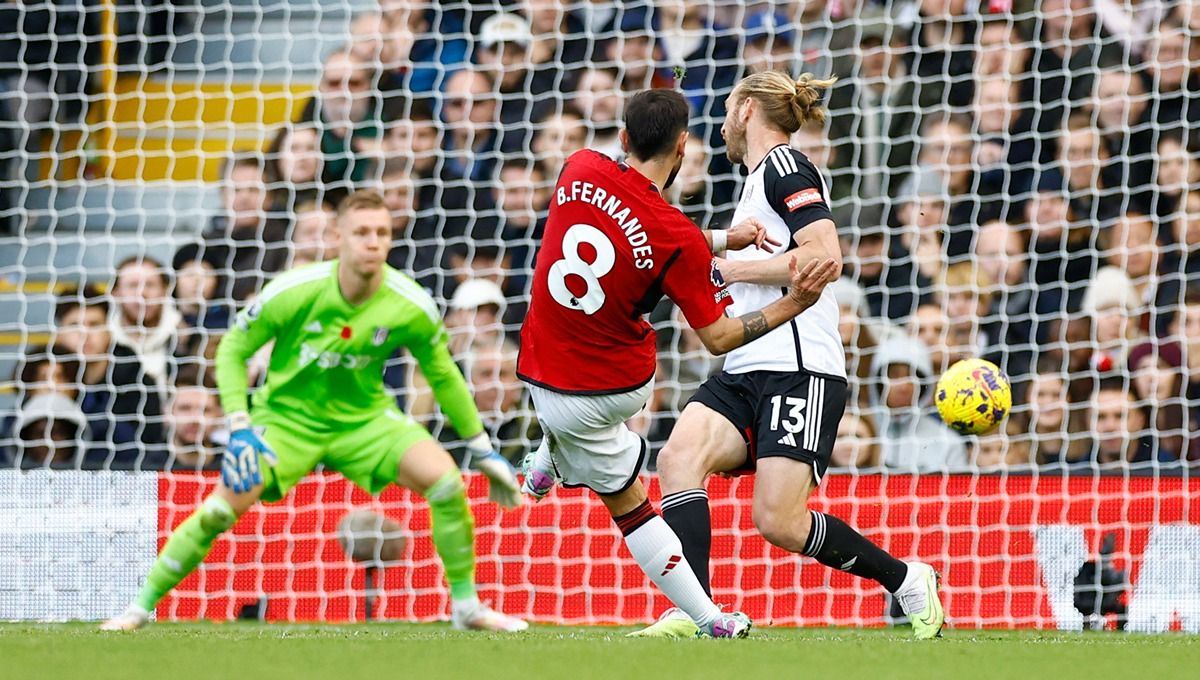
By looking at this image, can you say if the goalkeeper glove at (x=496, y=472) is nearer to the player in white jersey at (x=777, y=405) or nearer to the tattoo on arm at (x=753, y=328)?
the player in white jersey at (x=777, y=405)

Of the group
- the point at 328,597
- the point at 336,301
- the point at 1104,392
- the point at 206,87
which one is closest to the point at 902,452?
the point at 1104,392

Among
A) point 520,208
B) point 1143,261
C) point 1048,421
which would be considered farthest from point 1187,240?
point 520,208

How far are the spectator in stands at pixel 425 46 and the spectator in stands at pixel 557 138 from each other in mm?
613

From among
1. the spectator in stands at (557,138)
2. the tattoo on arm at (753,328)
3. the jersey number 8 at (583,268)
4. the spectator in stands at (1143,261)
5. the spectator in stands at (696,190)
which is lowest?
the tattoo on arm at (753,328)

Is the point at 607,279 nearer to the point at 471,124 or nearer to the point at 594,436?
the point at 594,436

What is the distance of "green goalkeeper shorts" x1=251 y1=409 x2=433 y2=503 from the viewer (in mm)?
5949

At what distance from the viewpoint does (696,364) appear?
8750mm

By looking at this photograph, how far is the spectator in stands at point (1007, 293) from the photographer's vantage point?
8.06m

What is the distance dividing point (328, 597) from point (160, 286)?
203cm

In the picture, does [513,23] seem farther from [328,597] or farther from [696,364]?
[328,597]

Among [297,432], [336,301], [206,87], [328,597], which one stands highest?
[206,87]

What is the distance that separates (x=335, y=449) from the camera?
5.98m

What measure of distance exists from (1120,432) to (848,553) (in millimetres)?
2653

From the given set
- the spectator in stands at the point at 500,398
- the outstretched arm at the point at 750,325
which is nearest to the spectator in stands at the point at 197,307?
the spectator in stands at the point at 500,398
